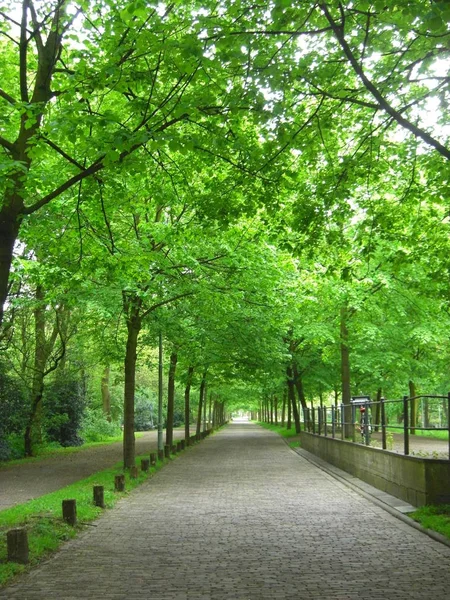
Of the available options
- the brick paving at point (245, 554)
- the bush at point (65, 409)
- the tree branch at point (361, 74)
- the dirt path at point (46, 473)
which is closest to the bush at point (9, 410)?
the dirt path at point (46, 473)

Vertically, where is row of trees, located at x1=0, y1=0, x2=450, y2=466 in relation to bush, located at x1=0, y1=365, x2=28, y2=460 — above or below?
above

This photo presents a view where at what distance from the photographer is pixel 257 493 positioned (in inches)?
575

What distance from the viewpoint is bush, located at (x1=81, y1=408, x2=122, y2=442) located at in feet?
133

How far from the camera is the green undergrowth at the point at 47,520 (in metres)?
A: 7.85

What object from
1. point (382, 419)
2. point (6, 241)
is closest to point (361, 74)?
point (6, 241)

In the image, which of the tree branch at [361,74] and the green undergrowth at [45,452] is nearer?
the tree branch at [361,74]

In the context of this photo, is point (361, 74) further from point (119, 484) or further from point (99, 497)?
point (119, 484)

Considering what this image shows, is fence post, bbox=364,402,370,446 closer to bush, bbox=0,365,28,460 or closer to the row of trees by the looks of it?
the row of trees

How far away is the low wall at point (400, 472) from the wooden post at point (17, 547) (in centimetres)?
632

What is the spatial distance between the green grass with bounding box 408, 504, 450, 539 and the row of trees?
3998 millimetres

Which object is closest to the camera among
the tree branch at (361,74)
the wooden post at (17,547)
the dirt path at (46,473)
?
the tree branch at (361,74)

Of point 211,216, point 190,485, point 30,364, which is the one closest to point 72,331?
point 30,364

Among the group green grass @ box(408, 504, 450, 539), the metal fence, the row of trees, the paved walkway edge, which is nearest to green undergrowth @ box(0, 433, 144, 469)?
the row of trees

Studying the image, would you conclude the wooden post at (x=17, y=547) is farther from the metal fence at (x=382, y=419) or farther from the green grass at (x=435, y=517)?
the metal fence at (x=382, y=419)
